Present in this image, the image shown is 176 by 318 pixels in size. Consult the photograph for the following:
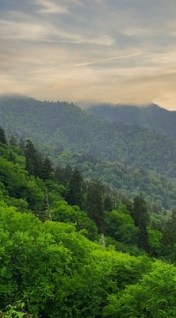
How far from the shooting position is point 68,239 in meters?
57.6

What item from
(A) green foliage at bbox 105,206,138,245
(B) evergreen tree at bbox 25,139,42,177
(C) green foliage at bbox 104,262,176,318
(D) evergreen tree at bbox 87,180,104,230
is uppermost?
(B) evergreen tree at bbox 25,139,42,177

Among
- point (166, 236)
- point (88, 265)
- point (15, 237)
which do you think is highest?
point (15, 237)

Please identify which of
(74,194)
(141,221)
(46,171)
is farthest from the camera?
(46,171)

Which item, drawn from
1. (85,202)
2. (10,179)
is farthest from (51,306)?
(85,202)

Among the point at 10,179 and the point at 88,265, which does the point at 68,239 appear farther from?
the point at 10,179

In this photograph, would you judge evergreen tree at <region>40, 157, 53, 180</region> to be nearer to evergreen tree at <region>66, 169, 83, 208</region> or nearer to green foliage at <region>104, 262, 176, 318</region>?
evergreen tree at <region>66, 169, 83, 208</region>

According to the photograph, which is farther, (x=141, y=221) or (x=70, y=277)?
(x=141, y=221)

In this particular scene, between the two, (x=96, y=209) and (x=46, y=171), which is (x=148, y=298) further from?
(x=46, y=171)

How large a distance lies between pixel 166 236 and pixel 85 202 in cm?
2679

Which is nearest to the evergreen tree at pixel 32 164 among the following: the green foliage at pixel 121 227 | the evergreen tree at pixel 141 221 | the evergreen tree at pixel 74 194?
the evergreen tree at pixel 74 194

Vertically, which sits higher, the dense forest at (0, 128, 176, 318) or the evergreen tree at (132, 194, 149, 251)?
the dense forest at (0, 128, 176, 318)

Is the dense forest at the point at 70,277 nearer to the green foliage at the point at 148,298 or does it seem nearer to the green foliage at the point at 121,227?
the green foliage at the point at 148,298

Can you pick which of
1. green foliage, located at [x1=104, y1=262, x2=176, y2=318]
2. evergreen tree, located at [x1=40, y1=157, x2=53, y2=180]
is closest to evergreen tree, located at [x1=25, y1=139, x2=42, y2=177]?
evergreen tree, located at [x1=40, y1=157, x2=53, y2=180]

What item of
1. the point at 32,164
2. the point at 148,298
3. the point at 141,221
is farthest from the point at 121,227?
the point at 148,298
